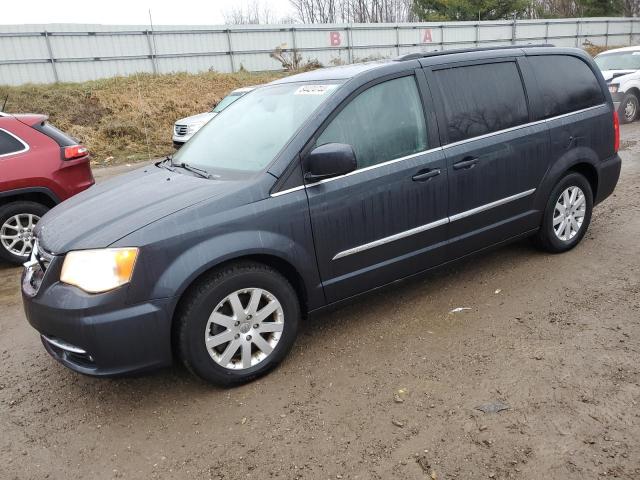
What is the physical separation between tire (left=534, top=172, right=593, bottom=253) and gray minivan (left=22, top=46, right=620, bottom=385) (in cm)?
2

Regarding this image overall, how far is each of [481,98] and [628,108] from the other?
37.3 feet

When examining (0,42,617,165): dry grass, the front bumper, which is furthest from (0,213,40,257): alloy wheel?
(0,42,617,165): dry grass

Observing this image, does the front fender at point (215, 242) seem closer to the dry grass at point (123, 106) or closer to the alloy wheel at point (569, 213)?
the alloy wheel at point (569, 213)

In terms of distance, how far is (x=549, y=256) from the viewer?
15.4 feet

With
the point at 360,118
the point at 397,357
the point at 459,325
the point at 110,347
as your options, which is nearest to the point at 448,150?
the point at 360,118

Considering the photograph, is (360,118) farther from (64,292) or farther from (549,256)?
(549,256)

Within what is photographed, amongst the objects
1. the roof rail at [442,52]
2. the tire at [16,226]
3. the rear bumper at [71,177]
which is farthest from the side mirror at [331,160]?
the tire at [16,226]

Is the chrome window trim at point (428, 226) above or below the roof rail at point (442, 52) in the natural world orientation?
below

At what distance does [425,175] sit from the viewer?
3.59 metres

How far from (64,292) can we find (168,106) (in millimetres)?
16281

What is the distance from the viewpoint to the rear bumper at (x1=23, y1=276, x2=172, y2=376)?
105 inches

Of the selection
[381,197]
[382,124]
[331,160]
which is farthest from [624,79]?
[331,160]

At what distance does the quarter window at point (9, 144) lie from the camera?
5527 mm

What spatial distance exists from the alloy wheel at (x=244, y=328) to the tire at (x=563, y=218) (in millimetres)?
2659
